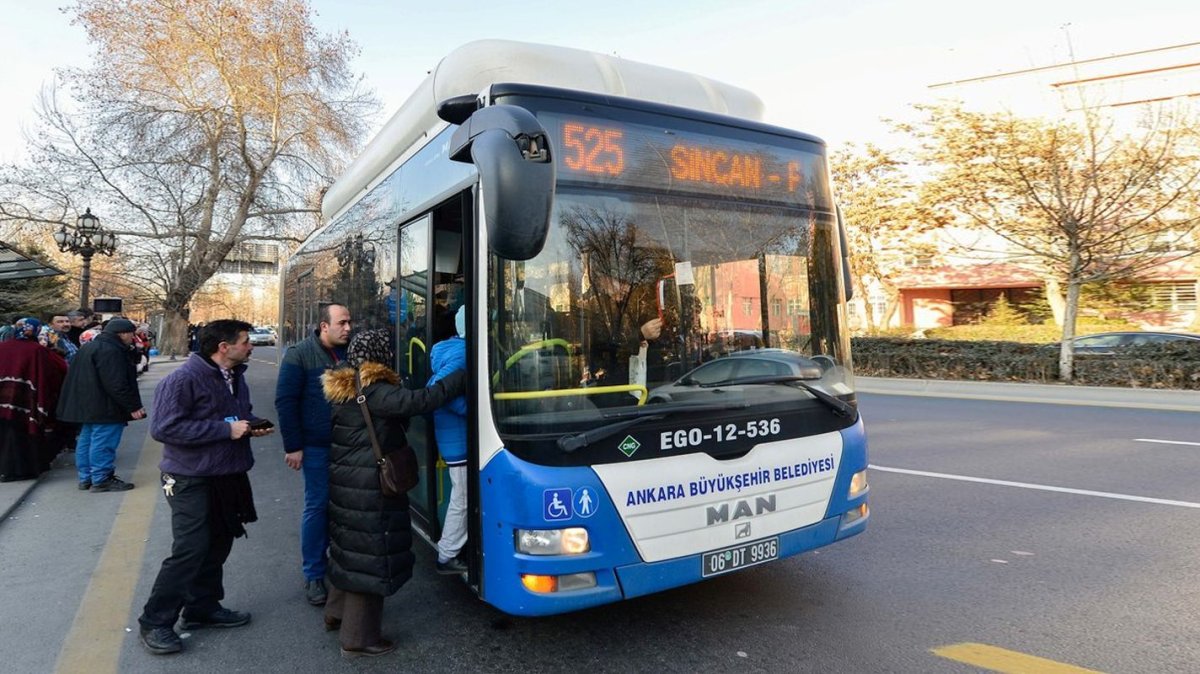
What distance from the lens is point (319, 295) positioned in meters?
7.43

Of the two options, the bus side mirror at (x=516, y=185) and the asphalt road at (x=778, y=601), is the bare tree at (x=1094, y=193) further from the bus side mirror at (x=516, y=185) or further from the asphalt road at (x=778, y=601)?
the bus side mirror at (x=516, y=185)

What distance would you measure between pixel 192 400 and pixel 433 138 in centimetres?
189

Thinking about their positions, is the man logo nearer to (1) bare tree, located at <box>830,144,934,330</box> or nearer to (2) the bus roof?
(2) the bus roof

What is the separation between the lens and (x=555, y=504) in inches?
120

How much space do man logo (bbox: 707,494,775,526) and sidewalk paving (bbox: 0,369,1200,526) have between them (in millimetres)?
13387

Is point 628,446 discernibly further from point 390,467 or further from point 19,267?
point 19,267

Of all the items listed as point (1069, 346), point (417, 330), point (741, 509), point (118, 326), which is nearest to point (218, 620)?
point (417, 330)

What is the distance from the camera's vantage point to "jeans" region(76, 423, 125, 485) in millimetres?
7078

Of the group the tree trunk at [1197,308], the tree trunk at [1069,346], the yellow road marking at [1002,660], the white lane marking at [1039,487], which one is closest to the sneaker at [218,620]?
the yellow road marking at [1002,660]

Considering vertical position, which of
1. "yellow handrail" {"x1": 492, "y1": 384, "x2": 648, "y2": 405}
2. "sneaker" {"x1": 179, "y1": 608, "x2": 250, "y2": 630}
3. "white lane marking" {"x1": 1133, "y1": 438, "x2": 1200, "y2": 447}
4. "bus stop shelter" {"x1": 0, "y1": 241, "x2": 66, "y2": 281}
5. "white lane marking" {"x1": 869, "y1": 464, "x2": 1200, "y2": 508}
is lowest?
"sneaker" {"x1": 179, "y1": 608, "x2": 250, "y2": 630}

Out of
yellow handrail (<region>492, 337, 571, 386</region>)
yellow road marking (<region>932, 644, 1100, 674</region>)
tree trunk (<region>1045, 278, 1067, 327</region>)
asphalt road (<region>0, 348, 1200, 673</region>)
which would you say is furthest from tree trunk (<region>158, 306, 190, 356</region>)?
tree trunk (<region>1045, 278, 1067, 327</region>)

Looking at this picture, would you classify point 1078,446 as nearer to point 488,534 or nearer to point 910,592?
point 910,592

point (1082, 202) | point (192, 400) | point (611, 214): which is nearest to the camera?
point (611, 214)

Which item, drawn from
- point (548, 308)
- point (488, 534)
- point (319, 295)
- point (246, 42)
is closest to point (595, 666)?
point (488, 534)
